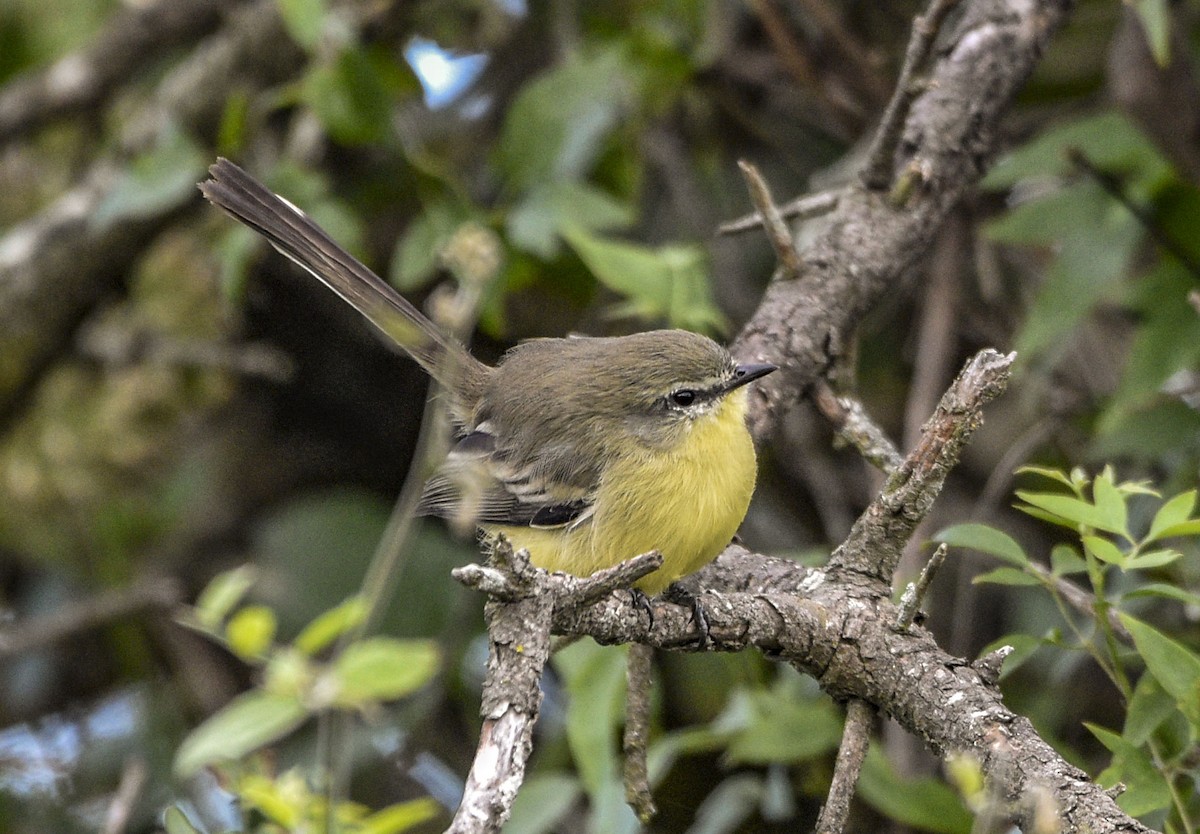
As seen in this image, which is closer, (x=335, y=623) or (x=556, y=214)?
(x=335, y=623)

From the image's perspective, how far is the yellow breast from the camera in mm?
2994

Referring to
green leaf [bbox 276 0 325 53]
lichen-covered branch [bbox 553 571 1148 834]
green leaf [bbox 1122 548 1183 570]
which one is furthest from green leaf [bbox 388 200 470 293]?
green leaf [bbox 1122 548 1183 570]

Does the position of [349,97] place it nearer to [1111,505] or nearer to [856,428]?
[856,428]

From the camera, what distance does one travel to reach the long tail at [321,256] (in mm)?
3512

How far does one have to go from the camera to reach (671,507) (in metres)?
3.10

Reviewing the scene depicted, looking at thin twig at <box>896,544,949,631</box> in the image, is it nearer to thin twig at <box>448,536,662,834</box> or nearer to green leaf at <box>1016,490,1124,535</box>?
green leaf at <box>1016,490,1124,535</box>

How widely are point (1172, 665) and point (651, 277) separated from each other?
1919mm

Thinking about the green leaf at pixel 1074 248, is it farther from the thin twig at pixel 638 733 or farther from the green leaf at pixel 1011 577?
the thin twig at pixel 638 733

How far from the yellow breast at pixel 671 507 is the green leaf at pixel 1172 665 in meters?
1.01

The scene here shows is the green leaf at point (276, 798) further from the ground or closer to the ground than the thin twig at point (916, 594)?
closer to the ground

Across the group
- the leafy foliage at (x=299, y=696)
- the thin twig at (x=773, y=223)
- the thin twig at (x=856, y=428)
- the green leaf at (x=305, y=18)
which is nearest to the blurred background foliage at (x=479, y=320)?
the green leaf at (x=305, y=18)

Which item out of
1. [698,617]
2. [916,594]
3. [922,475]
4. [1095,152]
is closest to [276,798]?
[698,617]

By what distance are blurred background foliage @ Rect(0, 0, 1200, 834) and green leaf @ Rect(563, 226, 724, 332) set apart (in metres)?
0.01

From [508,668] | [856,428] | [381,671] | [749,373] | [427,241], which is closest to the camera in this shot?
[508,668]
